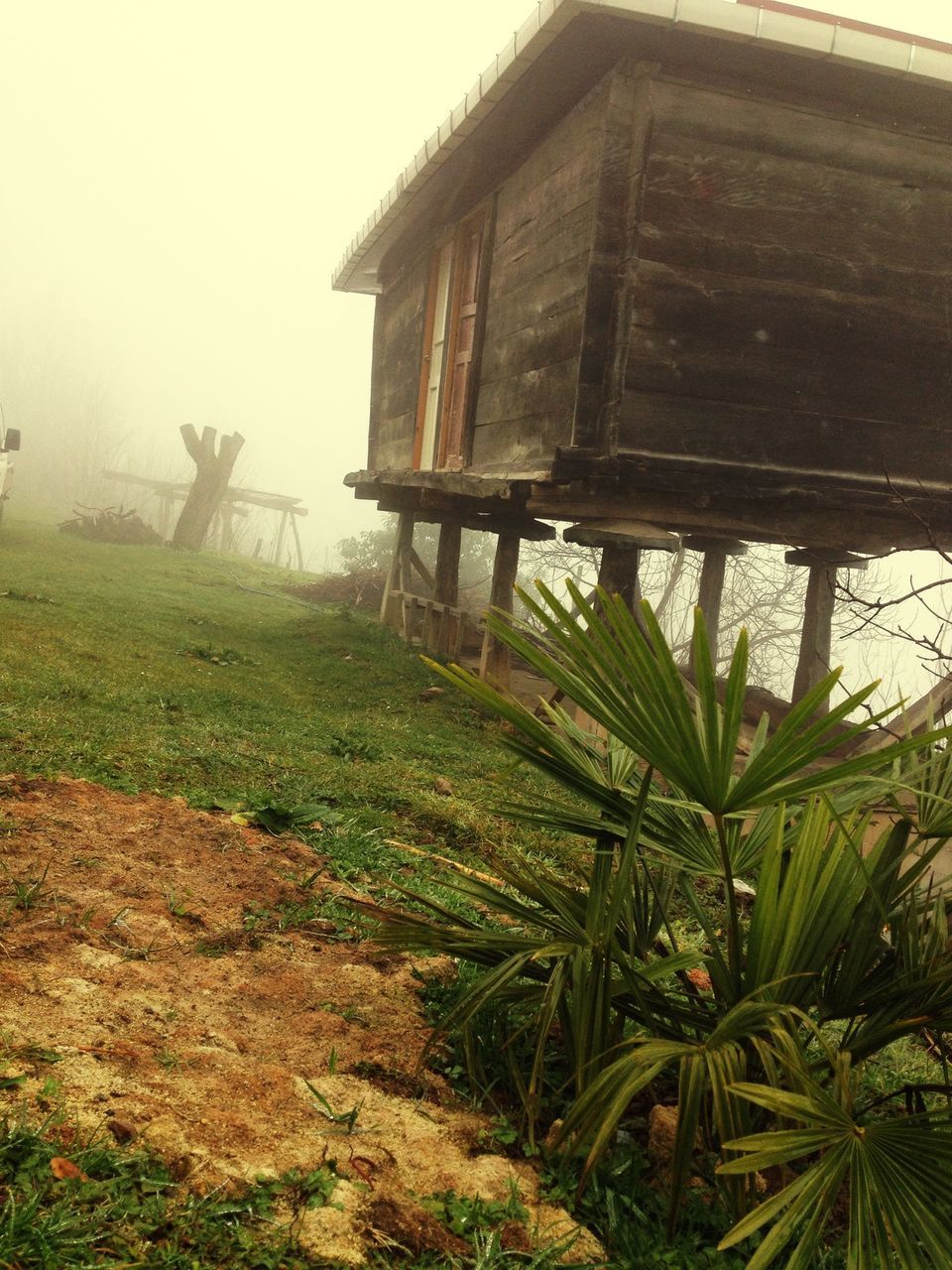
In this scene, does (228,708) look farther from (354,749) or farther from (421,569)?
(421,569)

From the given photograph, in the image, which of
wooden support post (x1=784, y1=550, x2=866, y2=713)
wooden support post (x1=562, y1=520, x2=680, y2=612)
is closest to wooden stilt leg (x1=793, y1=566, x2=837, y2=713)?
wooden support post (x1=784, y1=550, x2=866, y2=713)

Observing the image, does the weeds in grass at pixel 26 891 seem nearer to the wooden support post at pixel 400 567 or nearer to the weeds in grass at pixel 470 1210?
the weeds in grass at pixel 470 1210

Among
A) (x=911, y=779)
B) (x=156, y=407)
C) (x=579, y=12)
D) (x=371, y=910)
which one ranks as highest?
(x=156, y=407)

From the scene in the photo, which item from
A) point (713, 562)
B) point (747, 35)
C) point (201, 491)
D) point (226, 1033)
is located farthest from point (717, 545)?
point (201, 491)

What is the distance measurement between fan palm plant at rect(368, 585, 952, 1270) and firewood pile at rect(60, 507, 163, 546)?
65.2ft

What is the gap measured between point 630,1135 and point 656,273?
572 cm

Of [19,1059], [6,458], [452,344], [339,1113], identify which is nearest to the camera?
[19,1059]

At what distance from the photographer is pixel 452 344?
10.1m

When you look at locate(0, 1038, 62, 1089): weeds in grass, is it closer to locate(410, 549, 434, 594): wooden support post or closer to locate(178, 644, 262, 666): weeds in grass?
locate(178, 644, 262, 666): weeds in grass

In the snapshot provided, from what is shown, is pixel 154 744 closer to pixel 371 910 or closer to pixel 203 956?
pixel 203 956

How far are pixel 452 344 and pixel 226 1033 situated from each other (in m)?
8.71

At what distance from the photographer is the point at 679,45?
21.0 feet

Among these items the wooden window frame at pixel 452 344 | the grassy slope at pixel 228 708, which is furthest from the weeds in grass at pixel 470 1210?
the wooden window frame at pixel 452 344

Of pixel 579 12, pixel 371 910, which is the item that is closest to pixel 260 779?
pixel 371 910
